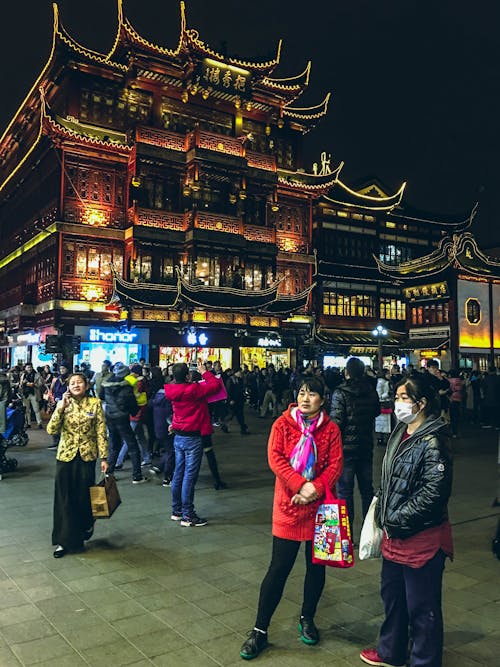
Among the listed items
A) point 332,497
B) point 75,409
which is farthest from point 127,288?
point 332,497

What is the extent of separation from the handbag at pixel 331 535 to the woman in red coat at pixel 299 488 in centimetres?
6

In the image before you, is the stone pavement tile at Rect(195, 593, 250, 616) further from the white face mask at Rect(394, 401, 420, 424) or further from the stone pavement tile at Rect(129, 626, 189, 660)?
the white face mask at Rect(394, 401, 420, 424)

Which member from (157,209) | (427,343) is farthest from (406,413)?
(427,343)

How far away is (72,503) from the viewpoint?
621 centimetres

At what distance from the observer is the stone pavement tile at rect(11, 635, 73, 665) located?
3875mm

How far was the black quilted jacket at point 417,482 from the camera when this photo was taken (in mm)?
3365

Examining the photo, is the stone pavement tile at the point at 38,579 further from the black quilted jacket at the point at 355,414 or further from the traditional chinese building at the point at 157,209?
the traditional chinese building at the point at 157,209

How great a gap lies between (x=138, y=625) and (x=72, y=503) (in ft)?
7.10

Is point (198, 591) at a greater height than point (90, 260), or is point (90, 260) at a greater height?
point (90, 260)

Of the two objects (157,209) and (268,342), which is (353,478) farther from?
(157,209)

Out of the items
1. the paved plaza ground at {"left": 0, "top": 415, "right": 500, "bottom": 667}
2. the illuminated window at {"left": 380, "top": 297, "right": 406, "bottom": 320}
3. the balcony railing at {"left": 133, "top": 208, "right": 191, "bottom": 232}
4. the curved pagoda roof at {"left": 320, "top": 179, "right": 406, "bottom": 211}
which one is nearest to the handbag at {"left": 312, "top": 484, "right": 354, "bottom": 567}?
the paved plaza ground at {"left": 0, "top": 415, "right": 500, "bottom": 667}

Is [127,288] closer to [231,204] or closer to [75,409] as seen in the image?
[231,204]

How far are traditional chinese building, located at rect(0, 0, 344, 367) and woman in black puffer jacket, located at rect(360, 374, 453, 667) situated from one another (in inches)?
931

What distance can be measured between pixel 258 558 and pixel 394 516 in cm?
291
